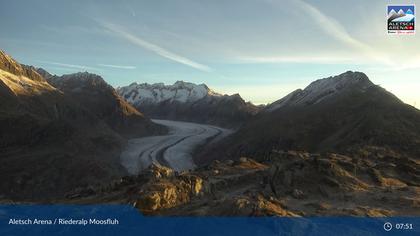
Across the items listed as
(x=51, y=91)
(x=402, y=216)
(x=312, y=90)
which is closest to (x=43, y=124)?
(x=51, y=91)

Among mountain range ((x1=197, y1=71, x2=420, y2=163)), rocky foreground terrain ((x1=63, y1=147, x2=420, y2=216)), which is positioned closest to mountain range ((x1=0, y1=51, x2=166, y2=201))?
mountain range ((x1=197, y1=71, x2=420, y2=163))

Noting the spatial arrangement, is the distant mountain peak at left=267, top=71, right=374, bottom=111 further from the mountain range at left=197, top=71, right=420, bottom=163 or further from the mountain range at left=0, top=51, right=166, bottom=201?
the mountain range at left=0, top=51, right=166, bottom=201

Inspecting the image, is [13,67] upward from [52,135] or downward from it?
upward

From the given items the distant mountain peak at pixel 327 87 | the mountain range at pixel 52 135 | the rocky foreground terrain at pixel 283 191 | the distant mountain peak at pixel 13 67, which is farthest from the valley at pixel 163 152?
the rocky foreground terrain at pixel 283 191

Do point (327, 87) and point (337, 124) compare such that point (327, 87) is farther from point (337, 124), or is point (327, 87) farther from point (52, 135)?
point (52, 135)

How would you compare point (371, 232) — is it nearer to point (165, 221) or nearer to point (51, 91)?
point (165, 221)

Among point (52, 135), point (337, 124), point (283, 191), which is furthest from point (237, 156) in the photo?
point (283, 191)

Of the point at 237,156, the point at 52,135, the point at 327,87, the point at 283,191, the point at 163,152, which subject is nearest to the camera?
the point at 283,191

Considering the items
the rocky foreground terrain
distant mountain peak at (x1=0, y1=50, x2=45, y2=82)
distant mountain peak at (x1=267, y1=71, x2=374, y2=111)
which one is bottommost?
the rocky foreground terrain

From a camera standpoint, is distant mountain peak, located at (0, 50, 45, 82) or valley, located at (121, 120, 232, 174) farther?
distant mountain peak, located at (0, 50, 45, 82)
